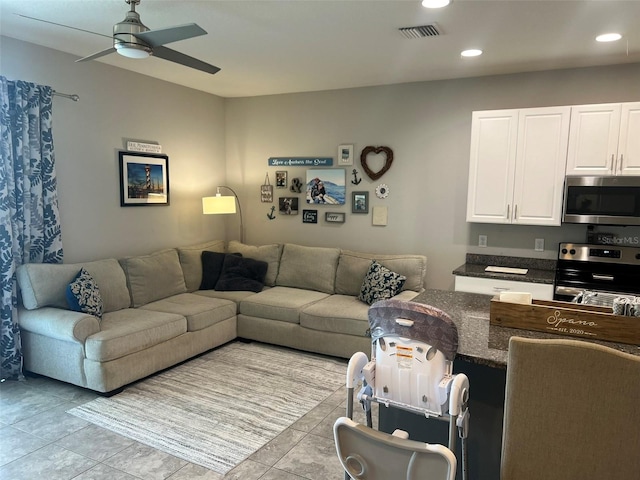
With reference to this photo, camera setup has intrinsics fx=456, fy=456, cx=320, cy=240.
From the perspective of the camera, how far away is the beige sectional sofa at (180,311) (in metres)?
3.44

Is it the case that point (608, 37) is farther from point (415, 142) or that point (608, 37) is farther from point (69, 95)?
point (69, 95)

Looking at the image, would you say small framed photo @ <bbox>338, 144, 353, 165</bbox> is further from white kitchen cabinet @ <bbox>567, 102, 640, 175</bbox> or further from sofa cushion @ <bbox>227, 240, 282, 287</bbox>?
white kitchen cabinet @ <bbox>567, 102, 640, 175</bbox>

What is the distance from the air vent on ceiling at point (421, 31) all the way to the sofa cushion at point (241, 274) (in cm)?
286

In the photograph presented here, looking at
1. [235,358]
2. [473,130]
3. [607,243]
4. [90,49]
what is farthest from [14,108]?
[607,243]

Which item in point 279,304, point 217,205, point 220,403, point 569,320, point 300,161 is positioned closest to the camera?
point 569,320

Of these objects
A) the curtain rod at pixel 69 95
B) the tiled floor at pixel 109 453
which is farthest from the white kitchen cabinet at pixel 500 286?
the curtain rod at pixel 69 95

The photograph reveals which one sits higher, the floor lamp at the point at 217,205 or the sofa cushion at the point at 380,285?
the floor lamp at the point at 217,205

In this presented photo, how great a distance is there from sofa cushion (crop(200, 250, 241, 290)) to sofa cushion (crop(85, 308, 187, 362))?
1001mm

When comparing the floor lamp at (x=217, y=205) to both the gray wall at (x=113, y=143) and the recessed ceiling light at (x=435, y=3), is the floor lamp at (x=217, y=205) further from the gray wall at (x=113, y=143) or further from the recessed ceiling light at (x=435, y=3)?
the recessed ceiling light at (x=435, y=3)

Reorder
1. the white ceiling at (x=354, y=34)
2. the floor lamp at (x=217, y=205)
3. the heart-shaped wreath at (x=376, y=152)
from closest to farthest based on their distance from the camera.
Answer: the white ceiling at (x=354, y=34), the heart-shaped wreath at (x=376, y=152), the floor lamp at (x=217, y=205)

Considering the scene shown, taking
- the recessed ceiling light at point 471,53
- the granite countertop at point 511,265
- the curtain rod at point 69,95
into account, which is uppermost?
the recessed ceiling light at point 471,53

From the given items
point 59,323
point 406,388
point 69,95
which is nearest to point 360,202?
point 69,95

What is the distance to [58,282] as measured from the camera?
370 centimetres

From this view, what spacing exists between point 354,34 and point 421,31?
0.47 m
